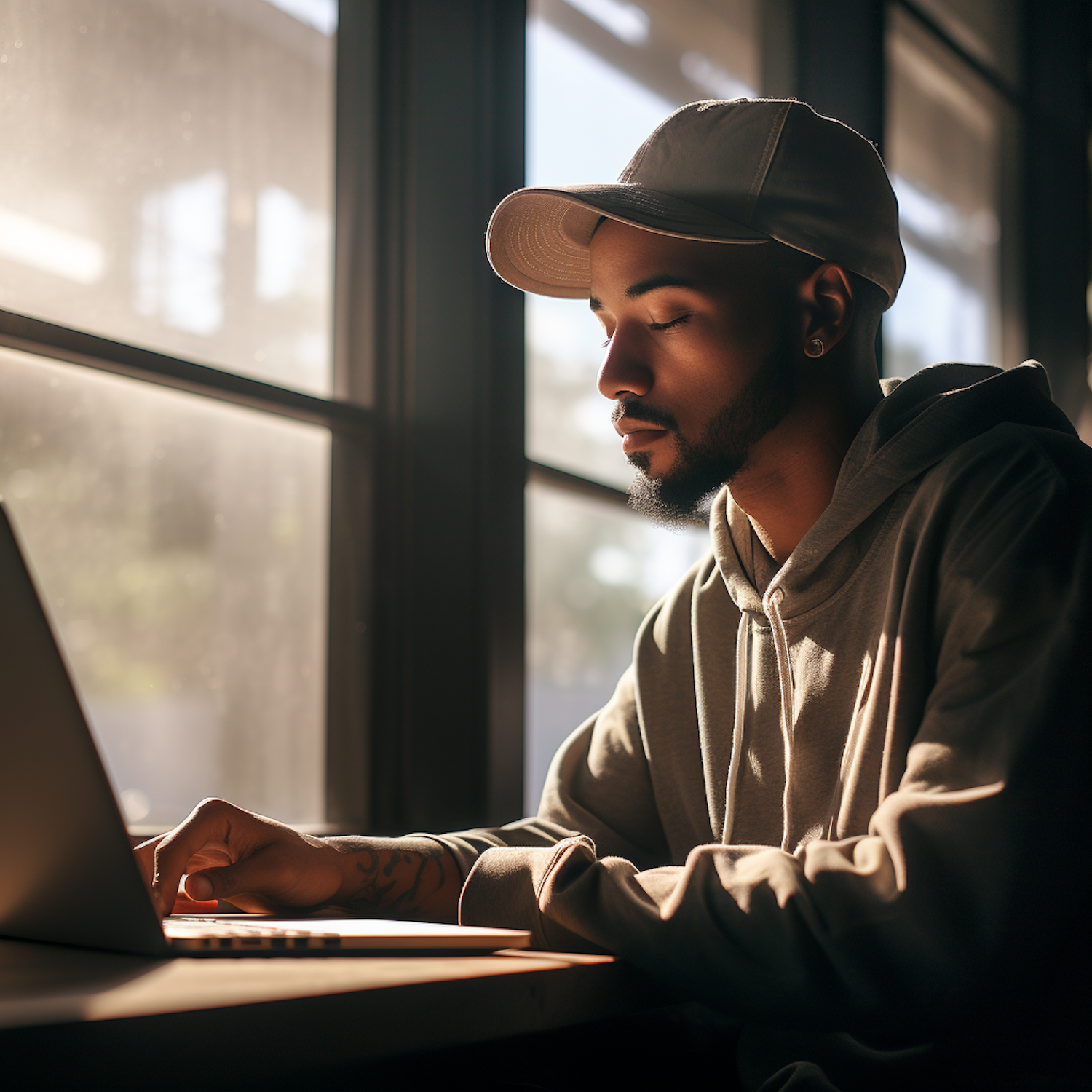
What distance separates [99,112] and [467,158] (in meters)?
0.65

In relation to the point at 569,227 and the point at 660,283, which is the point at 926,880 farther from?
the point at 569,227

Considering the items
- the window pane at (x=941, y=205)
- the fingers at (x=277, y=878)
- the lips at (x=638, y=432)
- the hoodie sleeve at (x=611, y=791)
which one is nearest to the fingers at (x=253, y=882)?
the fingers at (x=277, y=878)

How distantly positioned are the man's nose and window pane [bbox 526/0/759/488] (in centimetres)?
76

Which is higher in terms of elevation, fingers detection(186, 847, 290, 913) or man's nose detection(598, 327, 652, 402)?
man's nose detection(598, 327, 652, 402)

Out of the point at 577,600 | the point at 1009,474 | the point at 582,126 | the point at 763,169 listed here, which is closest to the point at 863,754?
the point at 1009,474

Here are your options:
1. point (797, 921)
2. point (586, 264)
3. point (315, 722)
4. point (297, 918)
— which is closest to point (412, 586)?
point (315, 722)

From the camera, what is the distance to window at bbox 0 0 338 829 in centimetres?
145

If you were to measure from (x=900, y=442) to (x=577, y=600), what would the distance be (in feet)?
4.01

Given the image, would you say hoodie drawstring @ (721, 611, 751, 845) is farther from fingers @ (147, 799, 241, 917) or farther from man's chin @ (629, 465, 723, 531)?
fingers @ (147, 799, 241, 917)

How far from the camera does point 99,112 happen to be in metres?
1.53

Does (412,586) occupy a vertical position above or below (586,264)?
below

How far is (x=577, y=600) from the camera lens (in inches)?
88.4

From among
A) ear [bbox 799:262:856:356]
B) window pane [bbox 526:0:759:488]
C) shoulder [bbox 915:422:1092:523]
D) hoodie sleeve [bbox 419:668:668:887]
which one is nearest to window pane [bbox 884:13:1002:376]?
window pane [bbox 526:0:759:488]

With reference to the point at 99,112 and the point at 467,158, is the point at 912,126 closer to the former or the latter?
the point at 467,158
